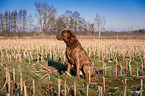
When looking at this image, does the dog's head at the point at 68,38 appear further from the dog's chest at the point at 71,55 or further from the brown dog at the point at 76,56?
the dog's chest at the point at 71,55

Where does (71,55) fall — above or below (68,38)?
below

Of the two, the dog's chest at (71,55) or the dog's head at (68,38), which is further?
the dog's head at (68,38)

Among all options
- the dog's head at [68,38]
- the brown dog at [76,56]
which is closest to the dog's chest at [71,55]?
the brown dog at [76,56]

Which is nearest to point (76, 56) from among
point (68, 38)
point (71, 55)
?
point (71, 55)

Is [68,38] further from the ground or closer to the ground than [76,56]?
further from the ground

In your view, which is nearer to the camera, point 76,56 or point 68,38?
point 76,56

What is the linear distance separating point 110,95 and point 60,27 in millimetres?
37172

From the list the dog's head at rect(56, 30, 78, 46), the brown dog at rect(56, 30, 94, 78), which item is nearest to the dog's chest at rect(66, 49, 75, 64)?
the brown dog at rect(56, 30, 94, 78)

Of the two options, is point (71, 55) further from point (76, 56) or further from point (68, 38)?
point (68, 38)

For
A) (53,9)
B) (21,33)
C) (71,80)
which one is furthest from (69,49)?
(21,33)

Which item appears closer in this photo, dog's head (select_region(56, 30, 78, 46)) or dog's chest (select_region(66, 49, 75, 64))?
dog's chest (select_region(66, 49, 75, 64))

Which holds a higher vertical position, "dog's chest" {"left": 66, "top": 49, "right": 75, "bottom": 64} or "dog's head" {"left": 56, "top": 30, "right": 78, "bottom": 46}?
"dog's head" {"left": 56, "top": 30, "right": 78, "bottom": 46}

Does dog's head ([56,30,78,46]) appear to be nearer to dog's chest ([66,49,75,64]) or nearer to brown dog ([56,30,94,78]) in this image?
brown dog ([56,30,94,78])

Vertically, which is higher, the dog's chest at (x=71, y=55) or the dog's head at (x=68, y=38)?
the dog's head at (x=68, y=38)
